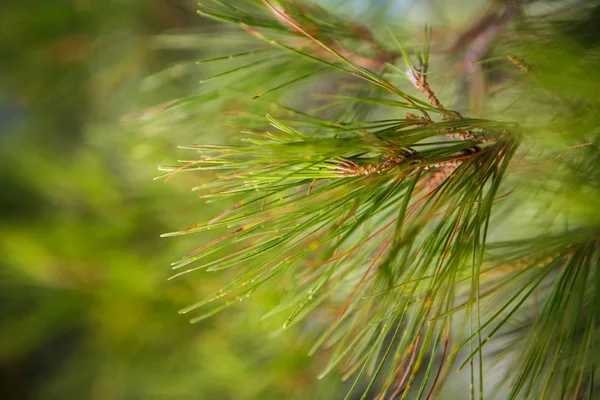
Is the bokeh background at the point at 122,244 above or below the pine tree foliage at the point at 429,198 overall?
below

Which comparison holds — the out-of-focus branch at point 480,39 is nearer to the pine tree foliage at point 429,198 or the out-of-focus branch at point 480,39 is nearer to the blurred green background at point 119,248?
the pine tree foliage at point 429,198

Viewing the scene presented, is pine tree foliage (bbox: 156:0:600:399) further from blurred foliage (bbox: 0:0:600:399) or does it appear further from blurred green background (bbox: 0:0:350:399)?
blurred green background (bbox: 0:0:350:399)

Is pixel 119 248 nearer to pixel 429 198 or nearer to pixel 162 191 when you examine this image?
pixel 162 191

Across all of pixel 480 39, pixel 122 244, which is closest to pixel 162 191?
pixel 122 244

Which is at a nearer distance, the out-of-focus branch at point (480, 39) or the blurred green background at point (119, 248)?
the out-of-focus branch at point (480, 39)

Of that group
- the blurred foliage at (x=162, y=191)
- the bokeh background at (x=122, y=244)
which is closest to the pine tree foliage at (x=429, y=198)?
the blurred foliage at (x=162, y=191)

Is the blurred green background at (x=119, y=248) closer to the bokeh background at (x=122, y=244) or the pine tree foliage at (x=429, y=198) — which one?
the bokeh background at (x=122, y=244)

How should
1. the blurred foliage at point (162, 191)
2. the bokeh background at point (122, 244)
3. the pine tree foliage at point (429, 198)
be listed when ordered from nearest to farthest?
1. the pine tree foliage at point (429, 198)
2. the blurred foliage at point (162, 191)
3. the bokeh background at point (122, 244)

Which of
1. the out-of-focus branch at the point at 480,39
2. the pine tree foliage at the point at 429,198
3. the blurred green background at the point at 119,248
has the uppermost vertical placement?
the out-of-focus branch at the point at 480,39

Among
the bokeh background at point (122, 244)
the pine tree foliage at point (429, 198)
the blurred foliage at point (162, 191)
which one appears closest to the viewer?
the pine tree foliage at point (429, 198)
